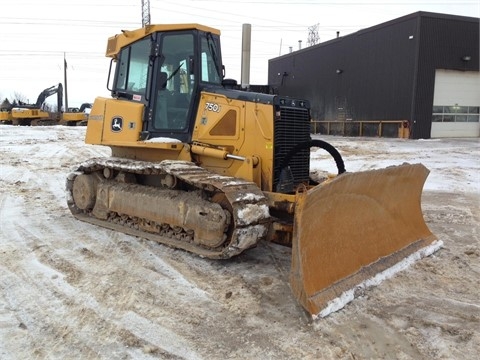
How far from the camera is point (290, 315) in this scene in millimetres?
3912

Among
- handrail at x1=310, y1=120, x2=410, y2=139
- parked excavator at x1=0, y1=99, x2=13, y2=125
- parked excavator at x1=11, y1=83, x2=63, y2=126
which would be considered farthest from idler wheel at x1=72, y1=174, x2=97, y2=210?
parked excavator at x1=0, y1=99, x2=13, y2=125

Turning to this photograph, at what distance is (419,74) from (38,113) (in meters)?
28.8

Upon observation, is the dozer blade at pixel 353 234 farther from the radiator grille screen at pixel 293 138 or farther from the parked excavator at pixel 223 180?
the radiator grille screen at pixel 293 138

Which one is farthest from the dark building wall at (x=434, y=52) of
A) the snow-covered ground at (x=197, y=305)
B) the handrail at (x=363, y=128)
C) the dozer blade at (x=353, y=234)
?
the dozer blade at (x=353, y=234)

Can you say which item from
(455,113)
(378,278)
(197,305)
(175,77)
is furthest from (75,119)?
(378,278)

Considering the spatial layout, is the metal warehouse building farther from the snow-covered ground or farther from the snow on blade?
the snow-covered ground

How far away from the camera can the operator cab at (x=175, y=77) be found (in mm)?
6082

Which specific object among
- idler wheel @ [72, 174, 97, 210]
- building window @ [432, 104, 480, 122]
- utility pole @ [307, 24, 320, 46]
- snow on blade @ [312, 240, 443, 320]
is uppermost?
utility pole @ [307, 24, 320, 46]

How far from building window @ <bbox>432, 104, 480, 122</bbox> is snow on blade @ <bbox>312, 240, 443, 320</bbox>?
893 inches

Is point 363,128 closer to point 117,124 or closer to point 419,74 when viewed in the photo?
point 419,74

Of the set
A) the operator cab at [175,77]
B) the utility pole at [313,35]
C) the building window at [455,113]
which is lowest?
the operator cab at [175,77]

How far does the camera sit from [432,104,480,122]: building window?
26.3 meters

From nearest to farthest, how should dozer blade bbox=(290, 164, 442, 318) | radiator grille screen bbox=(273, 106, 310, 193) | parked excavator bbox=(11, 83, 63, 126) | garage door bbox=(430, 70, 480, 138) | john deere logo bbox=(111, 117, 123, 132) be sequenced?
dozer blade bbox=(290, 164, 442, 318), radiator grille screen bbox=(273, 106, 310, 193), john deere logo bbox=(111, 117, 123, 132), garage door bbox=(430, 70, 480, 138), parked excavator bbox=(11, 83, 63, 126)

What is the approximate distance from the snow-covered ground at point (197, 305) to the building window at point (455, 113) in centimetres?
2148
